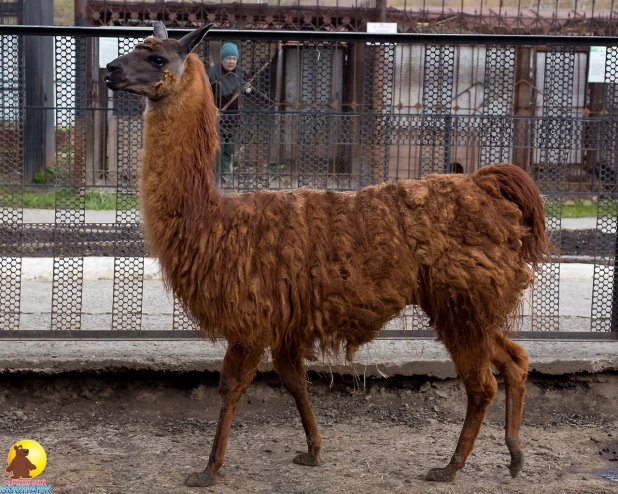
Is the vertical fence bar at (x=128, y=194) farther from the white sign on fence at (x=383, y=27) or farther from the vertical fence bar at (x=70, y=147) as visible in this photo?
the white sign on fence at (x=383, y=27)

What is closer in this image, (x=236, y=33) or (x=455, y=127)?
(x=236, y=33)

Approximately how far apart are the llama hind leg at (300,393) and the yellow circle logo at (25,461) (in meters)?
1.35

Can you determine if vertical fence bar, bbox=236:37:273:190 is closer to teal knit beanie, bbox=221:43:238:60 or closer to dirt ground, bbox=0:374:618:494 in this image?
teal knit beanie, bbox=221:43:238:60

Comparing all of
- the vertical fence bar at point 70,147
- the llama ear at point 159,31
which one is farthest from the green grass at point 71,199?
the llama ear at point 159,31

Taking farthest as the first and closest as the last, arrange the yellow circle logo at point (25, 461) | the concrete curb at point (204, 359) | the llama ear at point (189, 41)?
1. the concrete curb at point (204, 359)
2. the llama ear at point (189, 41)
3. the yellow circle logo at point (25, 461)

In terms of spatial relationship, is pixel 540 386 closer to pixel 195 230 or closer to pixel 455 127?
pixel 455 127

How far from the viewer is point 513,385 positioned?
503 centimetres

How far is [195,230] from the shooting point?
4.74m

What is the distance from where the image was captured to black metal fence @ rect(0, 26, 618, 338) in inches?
249

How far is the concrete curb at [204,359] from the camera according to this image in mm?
5953

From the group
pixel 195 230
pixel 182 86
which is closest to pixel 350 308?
pixel 195 230

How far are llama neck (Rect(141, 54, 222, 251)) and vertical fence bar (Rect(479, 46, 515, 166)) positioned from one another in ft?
8.09

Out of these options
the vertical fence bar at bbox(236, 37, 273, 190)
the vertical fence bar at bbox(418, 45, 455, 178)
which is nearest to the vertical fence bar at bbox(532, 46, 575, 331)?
the vertical fence bar at bbox(418, 45, 455, 178)

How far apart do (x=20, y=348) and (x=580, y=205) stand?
181 inches
